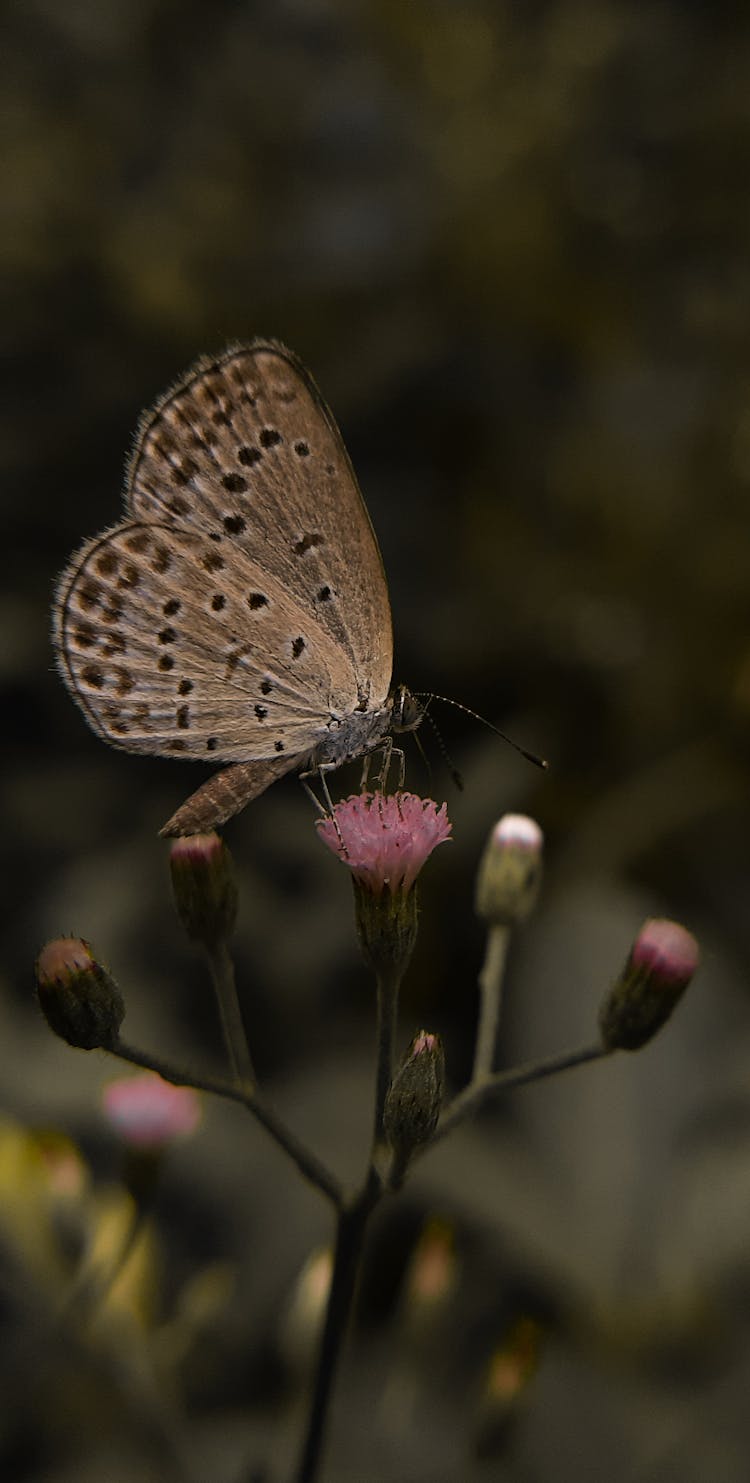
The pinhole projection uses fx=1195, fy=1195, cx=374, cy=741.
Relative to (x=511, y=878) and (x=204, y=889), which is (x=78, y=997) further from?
(x=511, y=878)

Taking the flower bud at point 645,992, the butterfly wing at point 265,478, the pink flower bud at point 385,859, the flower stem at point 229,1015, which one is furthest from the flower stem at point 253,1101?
the butterfly wing at point 265,478

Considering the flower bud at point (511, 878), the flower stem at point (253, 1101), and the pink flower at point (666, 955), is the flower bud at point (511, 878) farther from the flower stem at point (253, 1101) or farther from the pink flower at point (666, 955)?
the flower stem at point (253, 1101)

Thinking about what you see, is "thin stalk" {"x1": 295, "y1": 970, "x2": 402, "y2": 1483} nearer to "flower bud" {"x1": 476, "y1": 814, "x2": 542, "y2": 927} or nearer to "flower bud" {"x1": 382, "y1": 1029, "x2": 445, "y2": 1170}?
"flower bud" {"x1": 382, "y1": 1029, "x2": 445, "y2": 1170}

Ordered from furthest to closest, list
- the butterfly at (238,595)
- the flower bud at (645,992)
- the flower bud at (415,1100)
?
the butterfly at (238,595), the flower bud at (645,992), the flower bud at (415,1100)

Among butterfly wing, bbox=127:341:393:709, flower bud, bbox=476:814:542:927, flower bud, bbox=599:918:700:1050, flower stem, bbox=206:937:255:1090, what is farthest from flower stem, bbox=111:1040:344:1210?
butterfly wing, bbox=127:341:393:709

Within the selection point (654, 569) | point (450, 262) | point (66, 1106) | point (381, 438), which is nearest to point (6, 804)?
point (66, 1106)

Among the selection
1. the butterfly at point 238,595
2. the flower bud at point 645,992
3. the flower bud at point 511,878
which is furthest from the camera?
the flower bud at point 511,878

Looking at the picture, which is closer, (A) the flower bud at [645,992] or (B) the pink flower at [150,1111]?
(A) the flower bud at [645,992]
